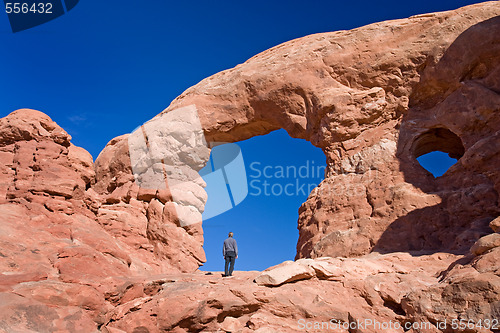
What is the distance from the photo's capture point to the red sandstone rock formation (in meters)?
7.01

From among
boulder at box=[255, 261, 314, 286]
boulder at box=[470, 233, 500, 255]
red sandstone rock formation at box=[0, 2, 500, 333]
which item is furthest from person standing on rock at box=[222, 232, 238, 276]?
boulder at box=[470, 233, 500, 255]

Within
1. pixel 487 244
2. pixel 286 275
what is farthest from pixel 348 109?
pixel 487 244

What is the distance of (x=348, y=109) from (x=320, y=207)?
127 inches

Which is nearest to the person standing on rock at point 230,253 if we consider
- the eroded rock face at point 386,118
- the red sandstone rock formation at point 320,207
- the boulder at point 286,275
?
the red sandstone rock formation at point 320,207

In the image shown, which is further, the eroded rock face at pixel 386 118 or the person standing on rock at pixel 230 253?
the person standing on rock at pixel 230 253

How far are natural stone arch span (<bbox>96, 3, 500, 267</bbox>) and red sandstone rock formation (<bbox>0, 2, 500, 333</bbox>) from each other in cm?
4

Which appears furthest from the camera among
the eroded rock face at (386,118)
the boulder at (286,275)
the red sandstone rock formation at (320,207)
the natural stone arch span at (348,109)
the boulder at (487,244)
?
the natural stone arch span at (348,109)

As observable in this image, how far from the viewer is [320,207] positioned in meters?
11.8

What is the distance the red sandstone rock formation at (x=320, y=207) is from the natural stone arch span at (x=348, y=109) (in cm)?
4

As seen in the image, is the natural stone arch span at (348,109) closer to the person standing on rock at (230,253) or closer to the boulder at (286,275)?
the person standing on rock at (230,253)

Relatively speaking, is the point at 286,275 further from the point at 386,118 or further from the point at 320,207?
the point at 386,118

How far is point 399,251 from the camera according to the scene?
31.4ft

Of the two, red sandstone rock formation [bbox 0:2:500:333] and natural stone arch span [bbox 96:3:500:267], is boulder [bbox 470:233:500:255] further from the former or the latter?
natural stone arch span [bbox 96:3:500:267]

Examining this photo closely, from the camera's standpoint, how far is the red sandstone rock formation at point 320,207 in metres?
7.01
